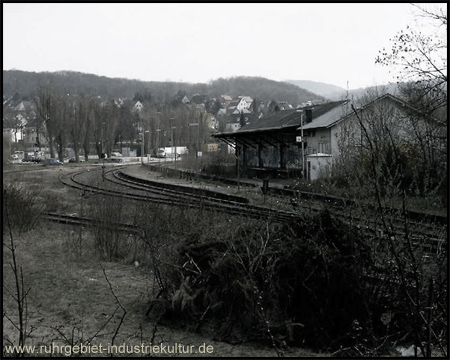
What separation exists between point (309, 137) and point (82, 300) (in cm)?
2822

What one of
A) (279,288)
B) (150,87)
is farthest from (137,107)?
(279,288)

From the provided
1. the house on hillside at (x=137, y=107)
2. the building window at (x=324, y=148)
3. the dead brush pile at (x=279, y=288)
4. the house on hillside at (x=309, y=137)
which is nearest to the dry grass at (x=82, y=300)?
the dead brush pile at (x=279, y=288)

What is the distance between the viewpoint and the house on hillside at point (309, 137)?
28.6 metres

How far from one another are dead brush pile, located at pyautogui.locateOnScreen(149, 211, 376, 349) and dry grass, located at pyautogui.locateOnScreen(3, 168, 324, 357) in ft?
1.01

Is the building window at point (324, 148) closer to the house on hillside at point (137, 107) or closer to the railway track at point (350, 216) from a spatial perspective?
the railway track at point (350, 216)

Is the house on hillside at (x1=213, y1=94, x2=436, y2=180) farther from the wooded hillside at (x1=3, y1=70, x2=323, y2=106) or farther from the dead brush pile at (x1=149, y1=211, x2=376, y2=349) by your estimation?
the wooded hillside at (x1=3, y1=70, x2=323, y2=106)

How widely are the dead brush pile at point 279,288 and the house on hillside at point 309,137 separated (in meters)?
16.7

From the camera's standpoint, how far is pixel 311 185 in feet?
84.9

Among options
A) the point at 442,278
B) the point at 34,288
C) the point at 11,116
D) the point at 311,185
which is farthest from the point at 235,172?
the point at 11,116

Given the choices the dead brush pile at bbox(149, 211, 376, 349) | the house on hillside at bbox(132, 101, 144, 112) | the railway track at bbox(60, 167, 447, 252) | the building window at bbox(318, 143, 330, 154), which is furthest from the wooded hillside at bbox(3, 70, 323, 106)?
the dead brush pile at bbox(149, 211, 376, 349)

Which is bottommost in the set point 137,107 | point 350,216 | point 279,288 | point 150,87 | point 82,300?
point 82,300

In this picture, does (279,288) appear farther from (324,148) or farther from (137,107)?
(137,107)

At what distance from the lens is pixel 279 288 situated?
720 cm

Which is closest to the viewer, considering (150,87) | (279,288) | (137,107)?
(279,288)
